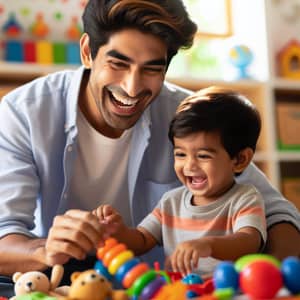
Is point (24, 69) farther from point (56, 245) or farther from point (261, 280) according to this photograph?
point (261, 280)

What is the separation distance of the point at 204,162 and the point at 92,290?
490 mm

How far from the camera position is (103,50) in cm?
134

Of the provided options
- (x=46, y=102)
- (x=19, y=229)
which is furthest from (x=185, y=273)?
(x=46, y=102)

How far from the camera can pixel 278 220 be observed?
131cm

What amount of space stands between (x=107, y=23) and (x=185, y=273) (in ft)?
1.94

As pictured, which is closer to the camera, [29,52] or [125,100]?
[125,100]

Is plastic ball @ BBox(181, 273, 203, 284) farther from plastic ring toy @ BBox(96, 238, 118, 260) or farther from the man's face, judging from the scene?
the man's face

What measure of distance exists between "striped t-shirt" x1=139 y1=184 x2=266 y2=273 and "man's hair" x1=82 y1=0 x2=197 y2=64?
0.34 meters

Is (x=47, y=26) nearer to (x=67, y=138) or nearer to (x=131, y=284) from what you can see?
(x=67, y=138)

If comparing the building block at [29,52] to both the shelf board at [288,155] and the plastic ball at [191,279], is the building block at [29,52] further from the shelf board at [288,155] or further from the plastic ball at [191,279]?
the plastic ball at [191,279]

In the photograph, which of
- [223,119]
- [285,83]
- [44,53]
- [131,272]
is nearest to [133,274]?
[131,272]

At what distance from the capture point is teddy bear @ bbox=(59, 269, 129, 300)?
0.75 meters

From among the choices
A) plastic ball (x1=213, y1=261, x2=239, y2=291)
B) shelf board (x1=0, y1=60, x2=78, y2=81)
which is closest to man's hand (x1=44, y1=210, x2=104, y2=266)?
plastic ball (x1=213, y1=261, x2=239, y2=291)

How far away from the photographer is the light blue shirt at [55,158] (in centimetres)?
134
